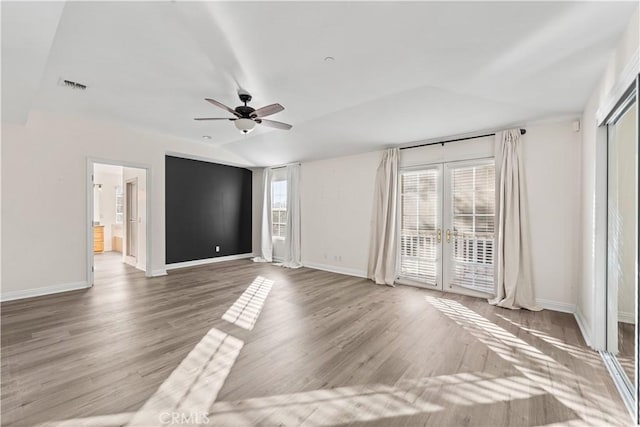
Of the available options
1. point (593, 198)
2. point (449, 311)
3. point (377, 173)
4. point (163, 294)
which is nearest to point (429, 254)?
point (449, 311)

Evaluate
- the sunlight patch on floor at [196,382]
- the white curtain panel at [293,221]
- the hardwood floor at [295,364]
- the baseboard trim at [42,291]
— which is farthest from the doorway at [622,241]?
the baseboard trim at [42,291]

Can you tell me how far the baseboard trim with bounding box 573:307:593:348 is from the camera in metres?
2.74

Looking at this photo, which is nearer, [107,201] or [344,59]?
[344,59]

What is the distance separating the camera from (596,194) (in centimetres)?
264

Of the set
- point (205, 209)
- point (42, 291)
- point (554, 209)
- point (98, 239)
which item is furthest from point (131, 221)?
point (554, 209)

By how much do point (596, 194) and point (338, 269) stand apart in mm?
4273

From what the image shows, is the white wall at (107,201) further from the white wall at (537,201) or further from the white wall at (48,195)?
the white wall at (537,201)

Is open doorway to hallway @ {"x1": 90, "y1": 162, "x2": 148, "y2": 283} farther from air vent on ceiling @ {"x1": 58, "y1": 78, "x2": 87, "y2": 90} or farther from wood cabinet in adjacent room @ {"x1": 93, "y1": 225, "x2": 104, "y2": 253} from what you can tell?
air vent on ceiling @ {"x1": 58, "y1": 78, "x2": 87, "y2": 90}

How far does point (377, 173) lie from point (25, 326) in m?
5.35

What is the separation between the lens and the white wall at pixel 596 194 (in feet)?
6.61

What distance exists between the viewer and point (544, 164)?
3744 millimetres

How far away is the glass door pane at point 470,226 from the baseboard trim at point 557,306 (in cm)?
59

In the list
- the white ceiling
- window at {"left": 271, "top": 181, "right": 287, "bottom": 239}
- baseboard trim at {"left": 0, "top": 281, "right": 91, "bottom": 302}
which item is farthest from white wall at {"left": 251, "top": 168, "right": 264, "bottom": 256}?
baseboard trim at {"left": 0, "top": 281, "right": 91, "bottom": 302}

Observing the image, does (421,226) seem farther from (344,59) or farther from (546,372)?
(344,59)
